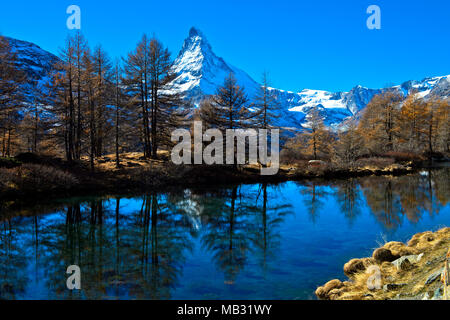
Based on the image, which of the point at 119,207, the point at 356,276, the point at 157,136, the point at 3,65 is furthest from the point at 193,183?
the point at 356,276

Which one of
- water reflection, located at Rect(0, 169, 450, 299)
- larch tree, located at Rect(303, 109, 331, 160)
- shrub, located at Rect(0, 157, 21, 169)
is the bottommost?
water reflection, located at Rect(0, 169, 450, 299)

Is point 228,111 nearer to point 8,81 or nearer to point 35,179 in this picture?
point 35,179

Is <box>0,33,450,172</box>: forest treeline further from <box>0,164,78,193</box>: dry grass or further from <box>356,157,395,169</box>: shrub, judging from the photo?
<box>0,164,78,193</box>: dry grass

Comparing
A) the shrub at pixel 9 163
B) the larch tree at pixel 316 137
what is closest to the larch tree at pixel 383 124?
the larch tree at pixel 316 137

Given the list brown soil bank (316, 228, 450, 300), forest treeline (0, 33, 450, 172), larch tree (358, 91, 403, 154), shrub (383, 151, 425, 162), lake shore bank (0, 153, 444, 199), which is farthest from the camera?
larch tree (358, 91, 403, 154)

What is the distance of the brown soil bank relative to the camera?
19.8ft

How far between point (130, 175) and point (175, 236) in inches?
612

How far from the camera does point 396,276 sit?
7.64 meters

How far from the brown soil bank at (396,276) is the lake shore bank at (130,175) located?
20004mm

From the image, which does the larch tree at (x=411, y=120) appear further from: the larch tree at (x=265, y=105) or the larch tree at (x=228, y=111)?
the larch tree at (x=228, y=111)

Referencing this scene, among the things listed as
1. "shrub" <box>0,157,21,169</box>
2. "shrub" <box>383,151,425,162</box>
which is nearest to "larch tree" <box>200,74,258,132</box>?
"shrub" <box>0,157,21,169</box>

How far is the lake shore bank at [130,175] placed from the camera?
72.3 ft

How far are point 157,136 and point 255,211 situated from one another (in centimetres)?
1786

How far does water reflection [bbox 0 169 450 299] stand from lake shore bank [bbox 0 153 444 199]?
287cm
